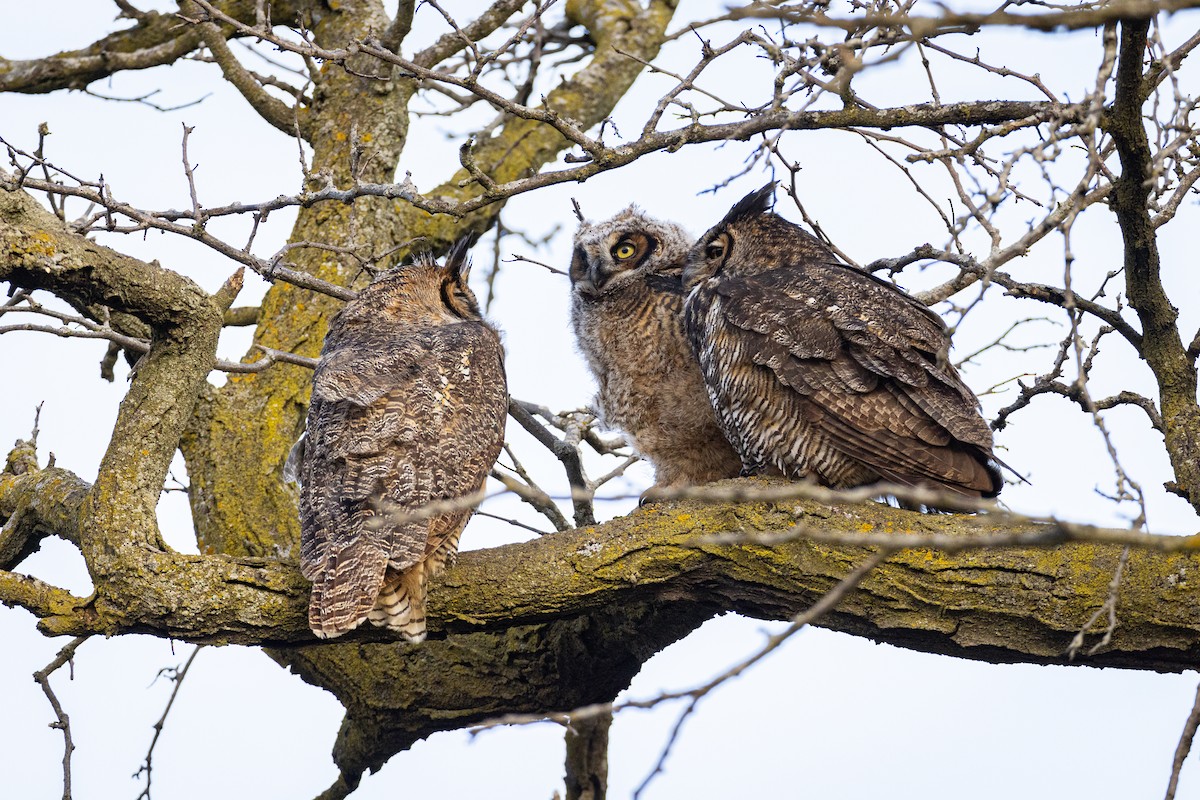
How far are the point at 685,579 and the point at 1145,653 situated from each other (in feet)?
4.29


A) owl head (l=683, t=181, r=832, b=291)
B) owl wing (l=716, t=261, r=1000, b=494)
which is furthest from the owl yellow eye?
owl wing (l=716, t=261, r=1000, b=494)

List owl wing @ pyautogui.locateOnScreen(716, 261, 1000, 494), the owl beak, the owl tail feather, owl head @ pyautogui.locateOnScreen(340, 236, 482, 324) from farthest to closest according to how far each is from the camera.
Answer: the owl beak, owl head @ pyautogui.locateOnScreen(340, 236, 482, 324), owl wing @ pyautogui.locateOnScreen(716, 261, 1000, 494), the owl tail feather

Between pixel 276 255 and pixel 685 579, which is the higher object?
pixel 276 255

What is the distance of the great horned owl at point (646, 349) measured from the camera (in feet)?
15.6

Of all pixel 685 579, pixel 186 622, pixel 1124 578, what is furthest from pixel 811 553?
pixel 186 622

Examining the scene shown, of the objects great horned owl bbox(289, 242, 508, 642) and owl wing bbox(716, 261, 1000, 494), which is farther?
owl wing bbox(716, 261, 1000, 494)

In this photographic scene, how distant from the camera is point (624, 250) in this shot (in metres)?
5.12

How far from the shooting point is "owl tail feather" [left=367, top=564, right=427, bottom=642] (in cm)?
364

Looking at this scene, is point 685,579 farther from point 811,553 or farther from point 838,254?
point 838,254

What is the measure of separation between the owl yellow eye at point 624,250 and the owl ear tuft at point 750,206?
1.53 feet

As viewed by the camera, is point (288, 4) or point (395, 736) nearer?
point (395, 736)

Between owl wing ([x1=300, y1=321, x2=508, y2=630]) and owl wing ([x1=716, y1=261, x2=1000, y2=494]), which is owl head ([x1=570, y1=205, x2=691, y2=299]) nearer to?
owl wing ([x1=300, y1=321, x2=508, y2=630])

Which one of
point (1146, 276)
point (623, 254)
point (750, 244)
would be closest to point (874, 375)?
point (1146, 276)

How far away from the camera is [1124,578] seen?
10.4 feet
